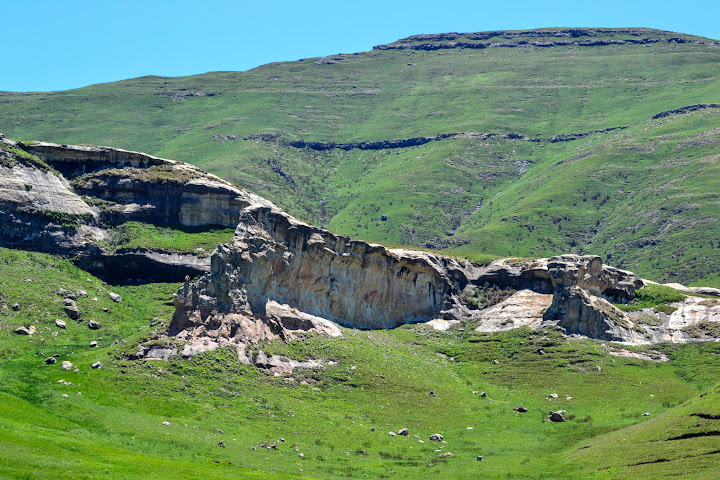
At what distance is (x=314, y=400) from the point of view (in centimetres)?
8594

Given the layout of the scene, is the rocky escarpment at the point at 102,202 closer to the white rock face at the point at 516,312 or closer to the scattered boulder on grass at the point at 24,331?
the scattered boulder on grass at the point at 24,331

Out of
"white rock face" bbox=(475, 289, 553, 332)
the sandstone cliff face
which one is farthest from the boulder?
the sandstone cliff face

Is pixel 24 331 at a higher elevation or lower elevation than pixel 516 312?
higher

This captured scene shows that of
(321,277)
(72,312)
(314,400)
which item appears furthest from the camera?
(321,277)

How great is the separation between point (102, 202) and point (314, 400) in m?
46.2

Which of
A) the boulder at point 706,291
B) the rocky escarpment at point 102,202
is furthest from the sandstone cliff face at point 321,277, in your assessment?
the boulder at point 706,291

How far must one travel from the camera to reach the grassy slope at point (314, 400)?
205 feet

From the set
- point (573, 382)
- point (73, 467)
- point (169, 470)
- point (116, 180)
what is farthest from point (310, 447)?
point (116, 180)

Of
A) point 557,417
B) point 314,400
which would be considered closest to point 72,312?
point 314,400

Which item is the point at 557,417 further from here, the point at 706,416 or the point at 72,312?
the point at 72,312

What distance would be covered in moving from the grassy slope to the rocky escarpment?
129 inches

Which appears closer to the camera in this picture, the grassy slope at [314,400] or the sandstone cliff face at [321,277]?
the grassy slope at [314,400]

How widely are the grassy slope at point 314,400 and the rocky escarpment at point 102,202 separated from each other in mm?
3283

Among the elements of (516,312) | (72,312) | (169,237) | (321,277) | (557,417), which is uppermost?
(169,237)
